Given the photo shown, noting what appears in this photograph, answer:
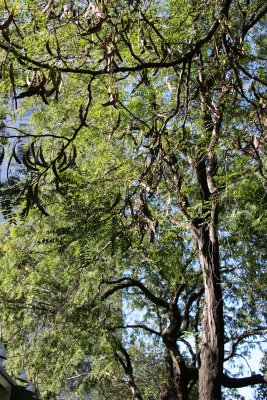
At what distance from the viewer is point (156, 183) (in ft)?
14.6

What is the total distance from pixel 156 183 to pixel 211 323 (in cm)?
420

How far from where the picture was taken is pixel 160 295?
1289cm

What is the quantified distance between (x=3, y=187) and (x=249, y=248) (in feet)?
17.9

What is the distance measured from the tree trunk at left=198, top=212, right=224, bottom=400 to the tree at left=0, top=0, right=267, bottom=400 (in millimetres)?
18

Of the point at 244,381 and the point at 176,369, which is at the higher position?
the point at 176,369

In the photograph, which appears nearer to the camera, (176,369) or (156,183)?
(156,183)

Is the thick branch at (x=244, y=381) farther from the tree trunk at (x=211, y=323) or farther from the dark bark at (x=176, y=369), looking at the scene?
the dark bark at (x=176, y=369)

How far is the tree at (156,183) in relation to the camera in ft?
18.5

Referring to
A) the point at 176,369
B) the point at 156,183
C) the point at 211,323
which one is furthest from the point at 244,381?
the point at 156,183

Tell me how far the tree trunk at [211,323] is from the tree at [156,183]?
2 cm

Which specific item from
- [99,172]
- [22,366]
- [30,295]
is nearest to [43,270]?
[30,295]

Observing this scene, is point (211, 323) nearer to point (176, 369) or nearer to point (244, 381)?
point (244, 381)

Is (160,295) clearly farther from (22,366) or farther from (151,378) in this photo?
(151,378)

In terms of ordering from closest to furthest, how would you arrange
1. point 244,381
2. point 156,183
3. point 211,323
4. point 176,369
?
point 156,183
point 211,323
point 244,381
point 176,369
